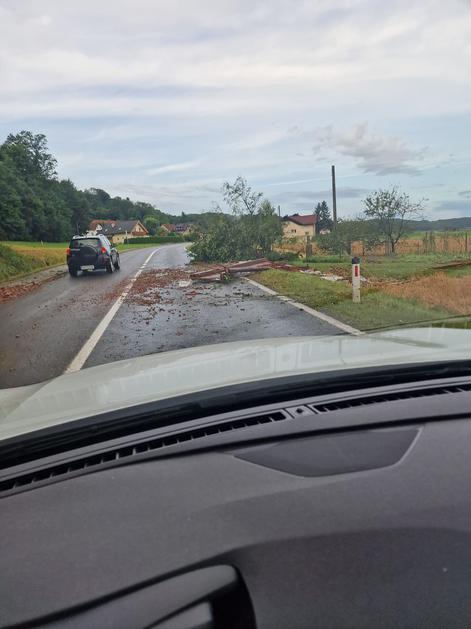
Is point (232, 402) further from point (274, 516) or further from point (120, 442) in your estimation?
point (274, 516)

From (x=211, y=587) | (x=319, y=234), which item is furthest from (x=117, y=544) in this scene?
(x=319, y=234)

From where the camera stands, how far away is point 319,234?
29.1 m

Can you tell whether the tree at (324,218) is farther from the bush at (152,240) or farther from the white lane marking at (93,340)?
the bush at (152,240)

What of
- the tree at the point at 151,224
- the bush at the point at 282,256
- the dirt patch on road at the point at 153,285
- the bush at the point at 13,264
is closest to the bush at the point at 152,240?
the tree at the point at 151,224

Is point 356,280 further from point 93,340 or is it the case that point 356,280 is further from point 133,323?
point 93,340

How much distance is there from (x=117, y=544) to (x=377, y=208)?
26.0m

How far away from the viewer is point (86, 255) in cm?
2195

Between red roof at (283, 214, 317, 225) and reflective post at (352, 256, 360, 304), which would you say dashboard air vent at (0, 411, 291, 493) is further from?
red roof at (283, 214, 317, 225)

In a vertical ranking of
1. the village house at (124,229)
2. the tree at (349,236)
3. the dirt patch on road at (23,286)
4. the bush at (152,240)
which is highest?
the village house at (124,229)

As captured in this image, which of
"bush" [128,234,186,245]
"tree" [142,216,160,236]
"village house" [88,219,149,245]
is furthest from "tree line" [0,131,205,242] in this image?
"tree" [142,216,160,236]

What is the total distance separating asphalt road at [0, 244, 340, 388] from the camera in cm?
710

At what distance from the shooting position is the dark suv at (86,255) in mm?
21938

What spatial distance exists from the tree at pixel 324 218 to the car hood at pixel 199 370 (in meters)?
26.1

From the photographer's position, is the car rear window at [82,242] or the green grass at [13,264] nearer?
the car rear window at [82,242]
